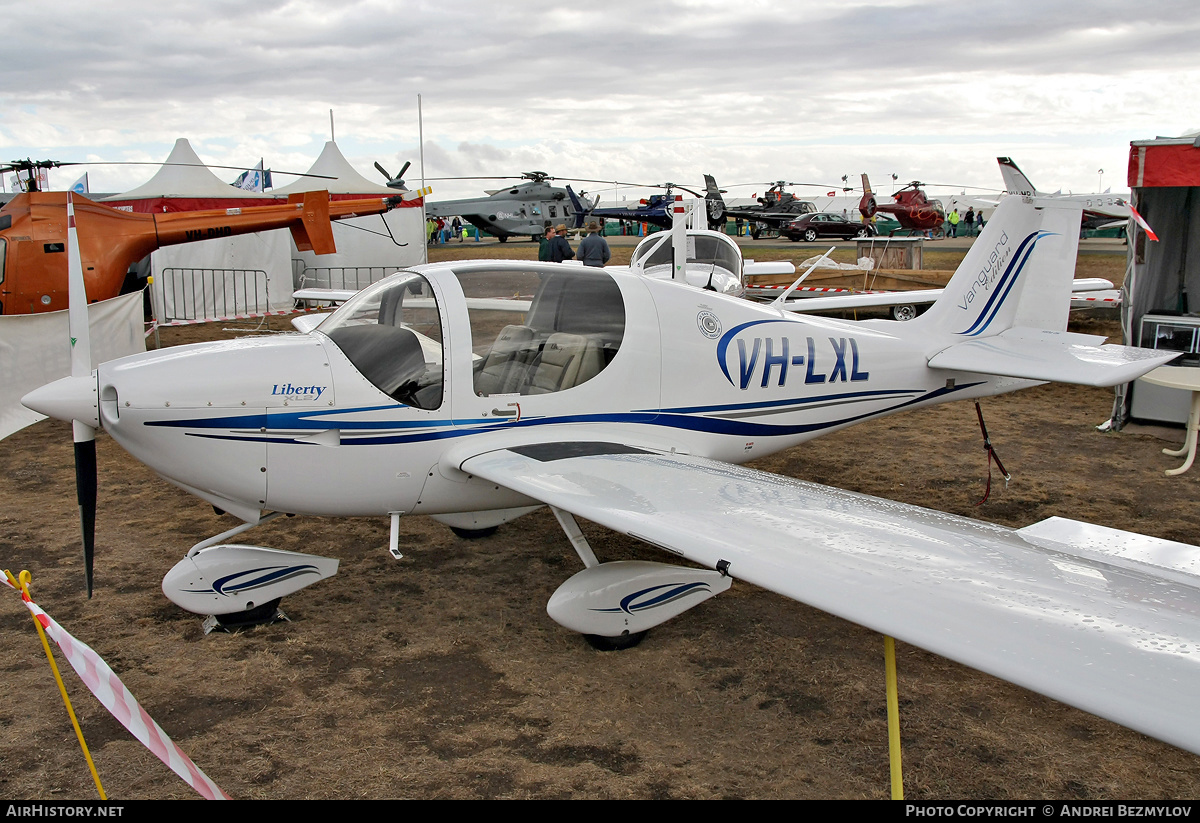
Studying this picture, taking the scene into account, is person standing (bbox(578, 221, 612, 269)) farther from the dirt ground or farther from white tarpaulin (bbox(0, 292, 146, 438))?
the dirt ground

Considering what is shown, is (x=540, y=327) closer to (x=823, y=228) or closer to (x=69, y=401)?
(x=69, y=401)

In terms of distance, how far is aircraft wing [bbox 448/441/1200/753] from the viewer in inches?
86.5

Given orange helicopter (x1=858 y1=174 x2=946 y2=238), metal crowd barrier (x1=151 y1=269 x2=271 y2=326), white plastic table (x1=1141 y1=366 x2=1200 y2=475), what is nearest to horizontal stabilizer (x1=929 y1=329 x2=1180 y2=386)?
white plastic table (x1=1141 y1=366 x2=1200 y2=475)

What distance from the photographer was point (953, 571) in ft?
9.57

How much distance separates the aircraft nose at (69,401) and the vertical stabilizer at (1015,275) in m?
5.39

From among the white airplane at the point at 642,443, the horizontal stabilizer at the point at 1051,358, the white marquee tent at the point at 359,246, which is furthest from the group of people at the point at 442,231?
the white airplane at the point at 642,443

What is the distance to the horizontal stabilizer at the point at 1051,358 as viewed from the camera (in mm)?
5473

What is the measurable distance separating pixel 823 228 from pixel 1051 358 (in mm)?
35453

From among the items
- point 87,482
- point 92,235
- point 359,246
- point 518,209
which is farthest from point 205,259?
point 518,209

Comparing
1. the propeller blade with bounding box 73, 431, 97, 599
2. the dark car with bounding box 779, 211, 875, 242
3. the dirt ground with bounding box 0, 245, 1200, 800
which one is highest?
the dark car with bounding box 779, 211, 875, 242

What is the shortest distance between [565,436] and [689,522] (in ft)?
4.71

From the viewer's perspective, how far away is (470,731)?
369cm

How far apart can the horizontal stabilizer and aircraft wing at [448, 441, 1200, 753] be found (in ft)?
7.50
